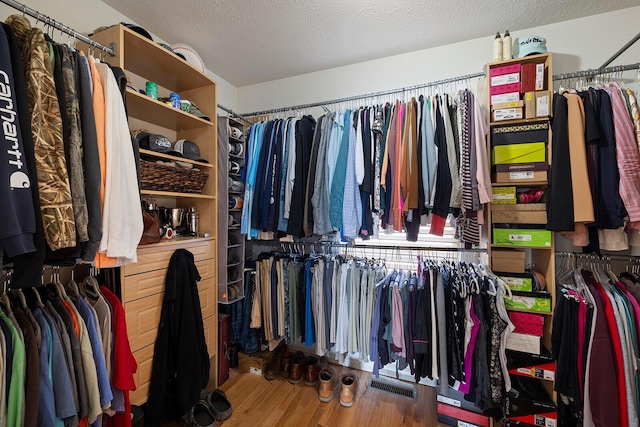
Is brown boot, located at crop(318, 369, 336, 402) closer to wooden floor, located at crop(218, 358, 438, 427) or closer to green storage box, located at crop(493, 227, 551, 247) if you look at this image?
wooden floor, located at crop(218, 358, 438, 427)

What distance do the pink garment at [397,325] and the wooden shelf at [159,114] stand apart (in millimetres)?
1752

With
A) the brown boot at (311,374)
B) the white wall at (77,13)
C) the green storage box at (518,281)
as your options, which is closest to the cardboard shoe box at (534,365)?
the green storage box at (518,281)

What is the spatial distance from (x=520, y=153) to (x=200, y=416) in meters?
2.54

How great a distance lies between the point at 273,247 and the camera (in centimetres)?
254

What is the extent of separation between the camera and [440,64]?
79.4 inches

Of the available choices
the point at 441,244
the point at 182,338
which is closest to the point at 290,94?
the point at 441,244

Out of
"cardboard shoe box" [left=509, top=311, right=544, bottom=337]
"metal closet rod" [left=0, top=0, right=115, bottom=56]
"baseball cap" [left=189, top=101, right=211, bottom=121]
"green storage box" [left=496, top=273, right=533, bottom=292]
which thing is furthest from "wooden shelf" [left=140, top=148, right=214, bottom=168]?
"cardboard shoe box" [left=509, top=311, right=544, bottom=337]

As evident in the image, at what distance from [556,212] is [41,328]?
2.38m

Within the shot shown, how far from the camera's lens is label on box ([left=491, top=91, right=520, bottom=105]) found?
5.10ft

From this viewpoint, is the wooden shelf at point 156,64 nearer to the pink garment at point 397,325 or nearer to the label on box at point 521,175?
the pink garment at point 397,325

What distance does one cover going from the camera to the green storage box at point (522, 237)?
148 cm

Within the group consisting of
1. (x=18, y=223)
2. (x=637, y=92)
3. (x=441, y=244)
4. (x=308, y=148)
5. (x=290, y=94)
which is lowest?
(x=441, y=244)

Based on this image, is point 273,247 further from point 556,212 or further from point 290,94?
point 556,212

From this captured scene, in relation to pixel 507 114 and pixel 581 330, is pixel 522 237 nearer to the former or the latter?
pixel 581 330
